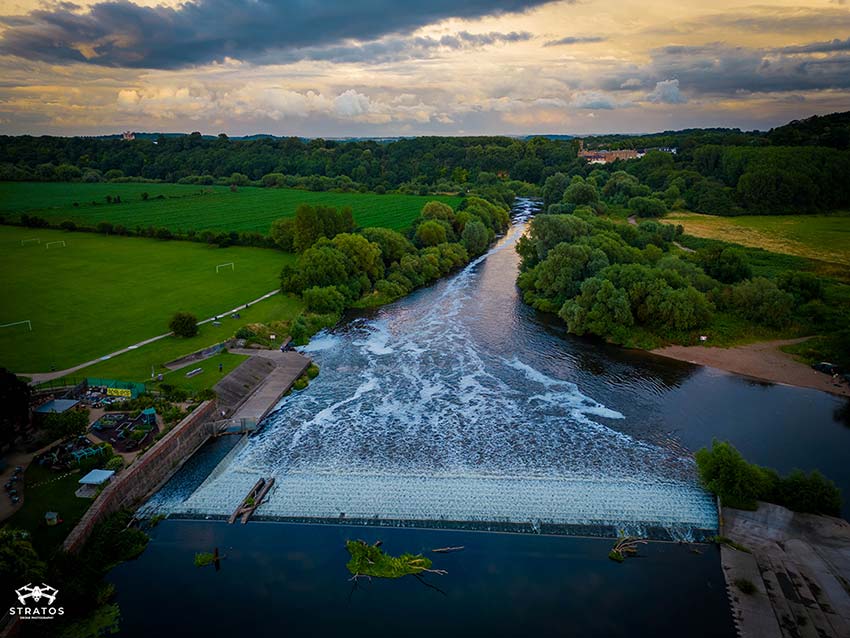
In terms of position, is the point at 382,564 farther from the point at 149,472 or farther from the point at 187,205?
the point at 187,205

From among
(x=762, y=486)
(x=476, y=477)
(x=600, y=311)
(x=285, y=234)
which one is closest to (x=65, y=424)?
(x=476, y=477)

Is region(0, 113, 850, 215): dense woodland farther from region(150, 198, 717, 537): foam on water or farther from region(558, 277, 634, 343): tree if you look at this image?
Result: region(150, 198, 717, 537): foam on water

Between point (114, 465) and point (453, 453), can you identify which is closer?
point (114, 465)

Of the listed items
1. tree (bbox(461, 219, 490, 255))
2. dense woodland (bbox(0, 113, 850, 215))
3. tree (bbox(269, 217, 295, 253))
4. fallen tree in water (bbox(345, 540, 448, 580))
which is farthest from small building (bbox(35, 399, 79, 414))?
dense woodland (bbox(0, 113, 850, 215))

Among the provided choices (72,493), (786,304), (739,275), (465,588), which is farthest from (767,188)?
(72,493)

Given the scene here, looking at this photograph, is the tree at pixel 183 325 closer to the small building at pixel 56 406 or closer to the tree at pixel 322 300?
the small building at pixel 56 406

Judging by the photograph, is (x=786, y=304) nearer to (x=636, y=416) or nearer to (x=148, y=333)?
(x=636, y=416)

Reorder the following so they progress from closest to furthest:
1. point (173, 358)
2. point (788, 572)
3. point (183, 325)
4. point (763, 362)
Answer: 1. point (788, 572)
2. point (173, 358)
3. point (763, 362)
4. point (183, 325)
